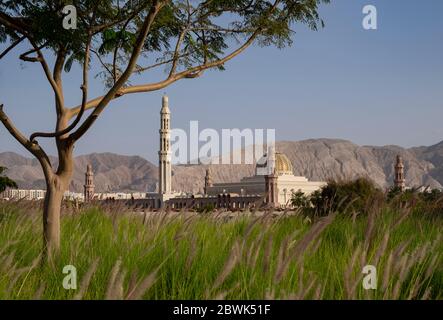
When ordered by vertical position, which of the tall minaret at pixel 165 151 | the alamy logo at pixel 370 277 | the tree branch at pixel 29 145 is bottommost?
the alamy logo at pixel 370 277

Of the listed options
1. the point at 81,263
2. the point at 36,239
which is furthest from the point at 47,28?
the point at 81,263

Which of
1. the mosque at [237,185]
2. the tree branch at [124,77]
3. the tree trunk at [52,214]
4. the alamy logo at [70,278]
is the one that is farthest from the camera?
the mosque at [237,185]

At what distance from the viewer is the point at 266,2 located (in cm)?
1178

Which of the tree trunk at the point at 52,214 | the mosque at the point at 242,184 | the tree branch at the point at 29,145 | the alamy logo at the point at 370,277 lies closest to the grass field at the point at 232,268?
the alamy logo at the point at 370,277

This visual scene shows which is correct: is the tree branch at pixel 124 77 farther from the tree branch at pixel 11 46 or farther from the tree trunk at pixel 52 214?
the tree branch at pixel 11 46

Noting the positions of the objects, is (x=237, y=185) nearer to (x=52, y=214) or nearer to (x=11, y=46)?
(x=11, y=46)

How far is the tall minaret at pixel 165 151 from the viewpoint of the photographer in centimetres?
12119

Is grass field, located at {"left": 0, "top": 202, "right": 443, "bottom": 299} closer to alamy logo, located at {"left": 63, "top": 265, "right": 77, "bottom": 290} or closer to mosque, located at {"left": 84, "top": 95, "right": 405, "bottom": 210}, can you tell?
alamy logo, located at {"left": 63, "top": 265, "right": 77, "bottom": 290}

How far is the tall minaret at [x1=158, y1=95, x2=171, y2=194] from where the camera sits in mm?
121188

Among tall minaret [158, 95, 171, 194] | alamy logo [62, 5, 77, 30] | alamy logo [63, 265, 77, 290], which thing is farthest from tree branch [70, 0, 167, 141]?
tall minaret [158, 95, 171, 194]

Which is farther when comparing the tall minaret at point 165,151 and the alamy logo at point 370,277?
the tall minaret at point 165,151

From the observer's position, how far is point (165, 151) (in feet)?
399

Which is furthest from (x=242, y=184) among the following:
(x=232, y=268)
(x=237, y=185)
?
(x=232, y=268)
